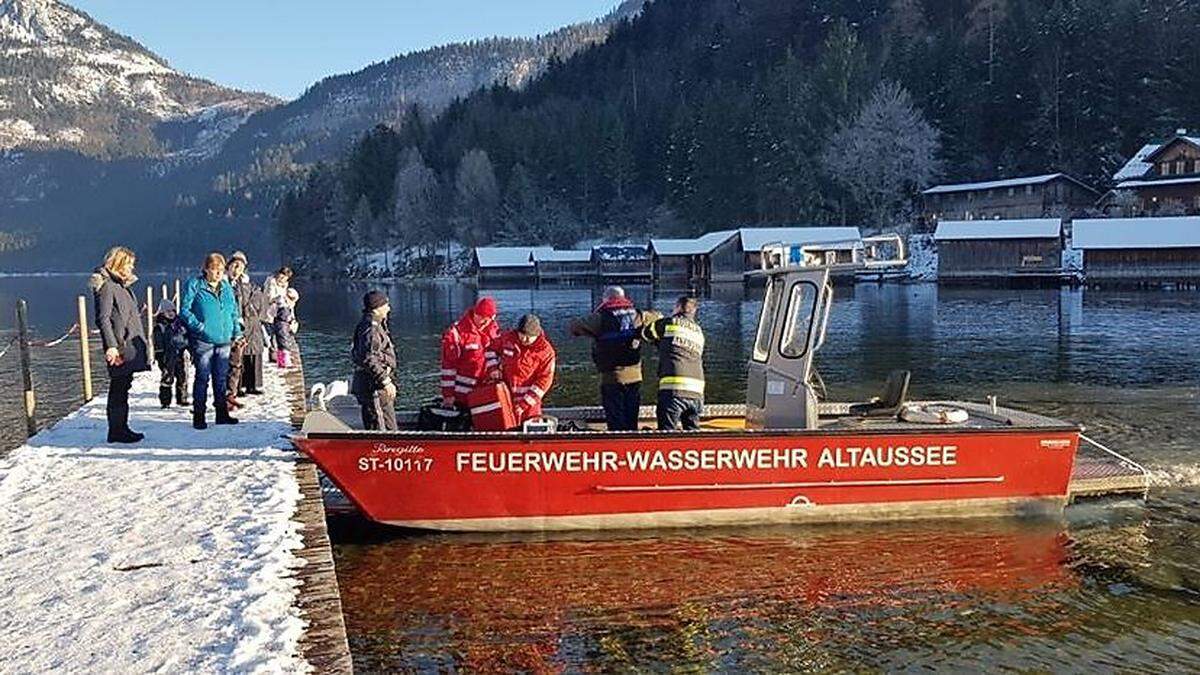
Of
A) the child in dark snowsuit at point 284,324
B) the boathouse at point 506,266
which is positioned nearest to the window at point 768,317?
the child in dark snowsuit at point 284,324

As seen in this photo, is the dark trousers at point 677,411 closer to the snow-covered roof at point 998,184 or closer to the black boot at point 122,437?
the black boot at point 122,437

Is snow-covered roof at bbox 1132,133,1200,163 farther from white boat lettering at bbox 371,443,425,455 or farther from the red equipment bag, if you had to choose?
white boat lettering at bbox 371,443,425,455

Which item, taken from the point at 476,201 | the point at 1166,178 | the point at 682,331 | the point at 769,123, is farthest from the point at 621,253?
the point at 682,331

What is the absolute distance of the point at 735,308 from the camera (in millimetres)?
52594

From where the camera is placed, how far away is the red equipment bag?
35.8 feet

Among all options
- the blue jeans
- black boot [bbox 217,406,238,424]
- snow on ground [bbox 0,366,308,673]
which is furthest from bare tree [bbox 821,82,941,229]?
snow on ground [bbox 0,366,308,673]

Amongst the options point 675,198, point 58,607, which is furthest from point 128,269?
point 675,198

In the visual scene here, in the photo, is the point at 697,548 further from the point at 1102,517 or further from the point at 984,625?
the point at 1102,517

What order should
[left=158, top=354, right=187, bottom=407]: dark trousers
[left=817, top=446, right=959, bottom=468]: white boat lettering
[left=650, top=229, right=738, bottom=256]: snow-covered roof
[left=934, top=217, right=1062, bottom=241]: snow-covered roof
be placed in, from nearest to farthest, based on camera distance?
[left=817, top=446, right=959, bottom=468]: white boat lettering < [left=158, top=354, right=187, bottom=407]: dark trousers < [left=934, top=217, right=1062, bottom=241]: snow-covered roof < [left=650, top=229, right=738, bottom=256]: snow-covered roof

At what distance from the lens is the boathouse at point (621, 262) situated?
10044 cm

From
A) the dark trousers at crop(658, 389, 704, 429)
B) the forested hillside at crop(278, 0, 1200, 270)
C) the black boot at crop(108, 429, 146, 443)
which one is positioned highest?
the forested hillside at crop(278, 0, 1200, 270)

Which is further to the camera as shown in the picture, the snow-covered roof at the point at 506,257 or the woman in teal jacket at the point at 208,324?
the snow-covered roof at the point at 506,257

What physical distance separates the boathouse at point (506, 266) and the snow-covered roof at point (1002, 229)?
43089 mm

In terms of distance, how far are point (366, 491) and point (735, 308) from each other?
43.2 meters
